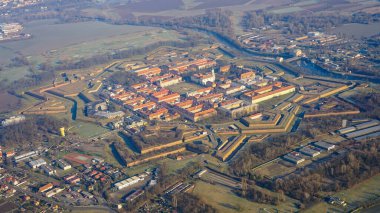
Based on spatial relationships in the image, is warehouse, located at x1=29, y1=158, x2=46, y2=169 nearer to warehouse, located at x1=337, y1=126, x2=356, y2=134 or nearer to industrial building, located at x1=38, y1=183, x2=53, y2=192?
industrial building, located at x1=38, y1=183, x2=53, y2=192

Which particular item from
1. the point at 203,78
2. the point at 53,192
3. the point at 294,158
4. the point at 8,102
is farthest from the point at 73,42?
the point at 294,158

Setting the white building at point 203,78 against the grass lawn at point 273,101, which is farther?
the white building at point 203,78

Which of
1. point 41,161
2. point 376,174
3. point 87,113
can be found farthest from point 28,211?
point 376,174

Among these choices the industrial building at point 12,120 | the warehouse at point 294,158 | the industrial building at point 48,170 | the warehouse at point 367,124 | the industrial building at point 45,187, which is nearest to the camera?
the industrial building at point 45,187

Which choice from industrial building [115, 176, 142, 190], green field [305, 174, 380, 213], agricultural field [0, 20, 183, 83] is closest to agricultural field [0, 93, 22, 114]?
agricultural field [0, 20, 183, 83]

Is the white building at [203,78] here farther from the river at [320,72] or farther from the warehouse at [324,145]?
the warehouse at [324,145]

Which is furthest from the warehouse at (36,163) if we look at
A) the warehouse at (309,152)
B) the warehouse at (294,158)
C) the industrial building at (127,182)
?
the warehouse at (309,152)
